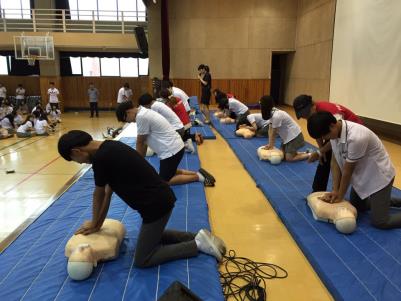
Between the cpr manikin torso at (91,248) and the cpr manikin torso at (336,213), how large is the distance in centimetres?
167

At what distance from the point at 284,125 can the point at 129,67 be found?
12772 mm

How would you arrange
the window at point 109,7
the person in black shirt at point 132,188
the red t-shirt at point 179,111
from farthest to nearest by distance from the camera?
the window at point 109,7
the red t-shirt at point 179,111
the person in black shirt at point 132,188

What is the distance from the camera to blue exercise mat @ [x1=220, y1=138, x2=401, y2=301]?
7.01 feet

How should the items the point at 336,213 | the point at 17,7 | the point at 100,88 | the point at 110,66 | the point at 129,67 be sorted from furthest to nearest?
the point at 129,67 < the point at 110,66 < the point at 100,88 < the point at 17,7 < the point at 336,213

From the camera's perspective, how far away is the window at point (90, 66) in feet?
52.2

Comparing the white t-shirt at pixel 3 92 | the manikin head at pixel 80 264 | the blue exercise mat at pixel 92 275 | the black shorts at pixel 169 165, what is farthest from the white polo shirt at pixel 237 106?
the white t-shirt at pixel 3 92

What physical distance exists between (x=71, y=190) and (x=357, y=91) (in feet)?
21.3

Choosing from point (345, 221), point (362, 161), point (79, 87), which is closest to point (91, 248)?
point (345, 221)

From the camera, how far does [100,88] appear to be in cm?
1591

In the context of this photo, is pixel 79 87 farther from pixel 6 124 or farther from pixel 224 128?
pixel 224 128

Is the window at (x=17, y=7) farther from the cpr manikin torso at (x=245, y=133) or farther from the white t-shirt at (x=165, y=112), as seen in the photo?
the white t-shirt at (x=165, y=112)

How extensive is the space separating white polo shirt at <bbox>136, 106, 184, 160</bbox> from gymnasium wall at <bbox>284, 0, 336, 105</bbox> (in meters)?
7.60

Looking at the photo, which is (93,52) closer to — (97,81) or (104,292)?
(97,81)

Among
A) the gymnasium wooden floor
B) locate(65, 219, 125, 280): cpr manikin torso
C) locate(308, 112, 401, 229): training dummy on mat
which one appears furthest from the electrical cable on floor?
locate(308, 112, 401, 229): training dummy on mat
